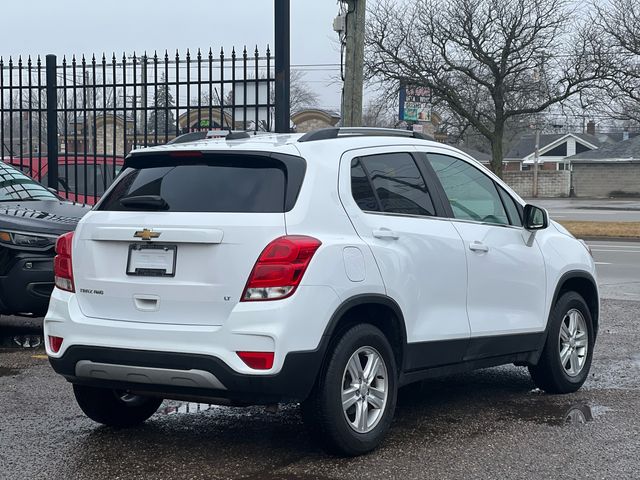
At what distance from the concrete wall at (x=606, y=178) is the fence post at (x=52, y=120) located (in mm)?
56607

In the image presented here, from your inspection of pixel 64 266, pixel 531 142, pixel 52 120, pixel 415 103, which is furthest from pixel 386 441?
pixel 531 142

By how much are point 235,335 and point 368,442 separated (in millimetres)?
1024

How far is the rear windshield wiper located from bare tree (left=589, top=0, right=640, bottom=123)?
30.1 metres

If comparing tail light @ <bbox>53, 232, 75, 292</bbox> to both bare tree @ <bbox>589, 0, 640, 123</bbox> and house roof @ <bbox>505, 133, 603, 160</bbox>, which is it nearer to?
bare tree @ <bbox>589, 0, 640, 123</bbox>

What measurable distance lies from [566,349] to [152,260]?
3.33 metres

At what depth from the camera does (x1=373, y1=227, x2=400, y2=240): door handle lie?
5359 mm

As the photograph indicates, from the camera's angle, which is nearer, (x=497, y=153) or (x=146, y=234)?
(x=146, y=234)

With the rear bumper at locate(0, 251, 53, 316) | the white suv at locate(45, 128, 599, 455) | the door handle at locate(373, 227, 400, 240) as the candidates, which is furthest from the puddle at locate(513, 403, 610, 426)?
the rear bumper at locate(0, 251, 53, 316)

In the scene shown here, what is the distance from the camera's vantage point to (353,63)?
1486 centimetres

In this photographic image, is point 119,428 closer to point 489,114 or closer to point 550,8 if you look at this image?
point 550,8

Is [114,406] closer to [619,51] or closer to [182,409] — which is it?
[182,409]

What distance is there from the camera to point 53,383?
7.24m

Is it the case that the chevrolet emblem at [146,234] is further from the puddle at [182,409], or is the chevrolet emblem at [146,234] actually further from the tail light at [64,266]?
the puddle at [182,409]

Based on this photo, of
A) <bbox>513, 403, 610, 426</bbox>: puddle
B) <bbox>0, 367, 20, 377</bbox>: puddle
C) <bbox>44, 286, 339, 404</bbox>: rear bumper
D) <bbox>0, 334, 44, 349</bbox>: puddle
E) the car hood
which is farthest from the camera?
<bbox>0, 334, 44, 349</bbox>: puddle
